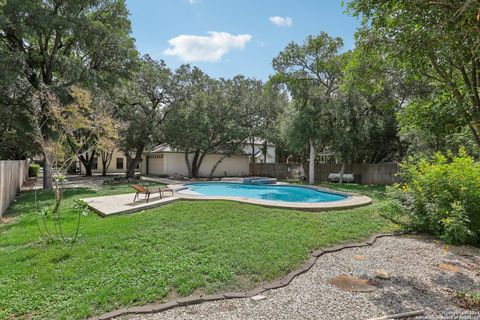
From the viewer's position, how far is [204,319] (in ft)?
11.2

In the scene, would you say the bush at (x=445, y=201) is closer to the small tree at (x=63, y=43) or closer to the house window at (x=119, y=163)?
Result: the small tree at (x=63, y=43)

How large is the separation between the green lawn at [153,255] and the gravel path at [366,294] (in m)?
0.45

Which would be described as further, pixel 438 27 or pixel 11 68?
pixel 11 68

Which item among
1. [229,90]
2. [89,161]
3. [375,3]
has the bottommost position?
[89,161]

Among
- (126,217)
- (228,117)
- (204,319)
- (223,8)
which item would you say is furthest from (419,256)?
(228,117)

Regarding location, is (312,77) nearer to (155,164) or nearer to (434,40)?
(434,40)

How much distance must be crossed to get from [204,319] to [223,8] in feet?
36.5

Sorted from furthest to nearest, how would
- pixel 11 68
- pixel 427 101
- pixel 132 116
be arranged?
pixel 132 116 < pixel 11 68 < pixel 427 101

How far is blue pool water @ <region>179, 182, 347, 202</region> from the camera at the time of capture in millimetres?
14539

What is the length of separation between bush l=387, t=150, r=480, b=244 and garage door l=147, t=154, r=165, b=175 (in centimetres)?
2232

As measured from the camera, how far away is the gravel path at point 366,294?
3.54m

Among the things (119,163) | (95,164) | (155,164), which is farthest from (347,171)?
(95,164)

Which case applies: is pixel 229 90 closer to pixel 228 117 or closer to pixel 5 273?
pixel 228 117

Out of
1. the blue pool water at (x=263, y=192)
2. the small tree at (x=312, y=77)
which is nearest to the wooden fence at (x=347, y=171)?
the small tree at (x=312, y=77)
